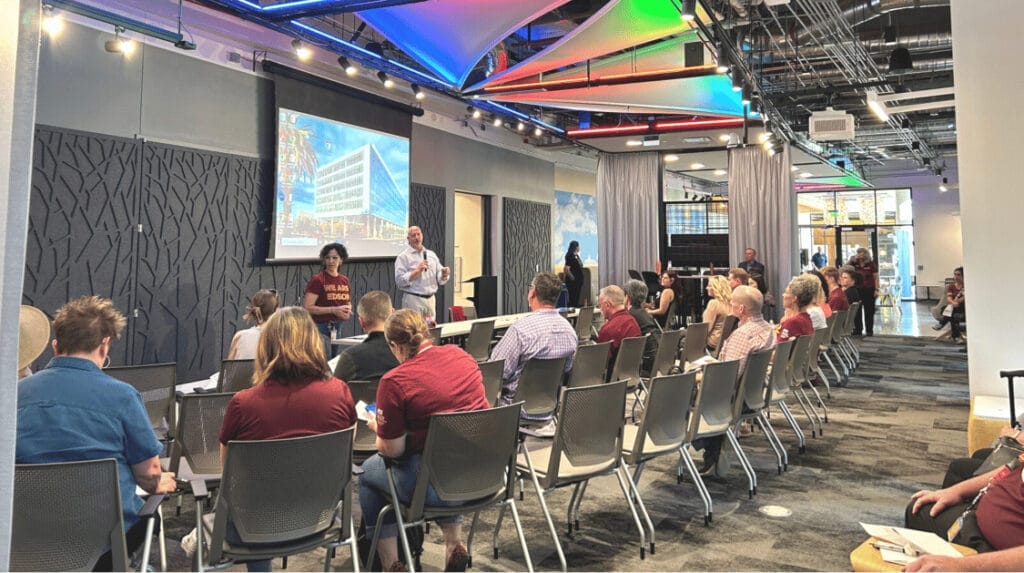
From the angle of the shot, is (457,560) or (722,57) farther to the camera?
(722,57)

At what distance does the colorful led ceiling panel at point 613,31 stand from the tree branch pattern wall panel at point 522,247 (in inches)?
208

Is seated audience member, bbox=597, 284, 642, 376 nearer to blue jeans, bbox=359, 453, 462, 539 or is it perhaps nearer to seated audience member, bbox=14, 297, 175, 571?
blue jeans, bbox=359, 453, 462, 539

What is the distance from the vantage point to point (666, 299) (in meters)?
8.59

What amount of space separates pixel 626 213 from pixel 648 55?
5.29 metres

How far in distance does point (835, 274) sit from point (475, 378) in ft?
26.3

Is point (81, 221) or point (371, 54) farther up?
point (371, 54)

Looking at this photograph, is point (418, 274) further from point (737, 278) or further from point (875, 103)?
point (875, 103)

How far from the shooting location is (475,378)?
2.73m


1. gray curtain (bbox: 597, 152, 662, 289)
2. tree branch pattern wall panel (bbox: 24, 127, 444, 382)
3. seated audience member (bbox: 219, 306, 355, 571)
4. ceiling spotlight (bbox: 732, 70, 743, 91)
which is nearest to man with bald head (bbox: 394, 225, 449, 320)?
tree branch pattern wall panel (bbox: 24, 127, 444, 382)

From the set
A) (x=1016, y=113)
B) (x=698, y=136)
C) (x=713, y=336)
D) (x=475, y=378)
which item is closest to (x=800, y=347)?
(x=713, y=336)

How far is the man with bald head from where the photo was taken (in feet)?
21.7

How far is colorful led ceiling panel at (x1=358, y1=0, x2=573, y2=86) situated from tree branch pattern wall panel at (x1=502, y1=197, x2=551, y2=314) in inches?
211

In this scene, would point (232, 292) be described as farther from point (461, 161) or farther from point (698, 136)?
point (698, 136)

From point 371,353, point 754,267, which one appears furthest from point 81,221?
point 754,267
